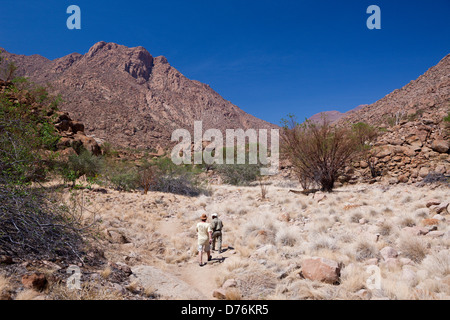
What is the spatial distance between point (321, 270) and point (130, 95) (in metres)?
80.3

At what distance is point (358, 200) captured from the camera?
10.4 metres

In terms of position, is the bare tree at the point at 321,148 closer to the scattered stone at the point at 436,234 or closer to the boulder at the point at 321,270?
the scattered stone at the point at 436,234

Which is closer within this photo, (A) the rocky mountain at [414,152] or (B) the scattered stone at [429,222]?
(B) the scattered stone at [429,222]

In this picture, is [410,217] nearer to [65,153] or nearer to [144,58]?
[65,153]

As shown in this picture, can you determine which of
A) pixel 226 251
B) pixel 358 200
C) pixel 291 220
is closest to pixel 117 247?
pixel 226 251

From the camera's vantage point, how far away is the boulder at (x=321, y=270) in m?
4.19

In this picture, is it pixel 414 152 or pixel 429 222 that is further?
pixel 414 152

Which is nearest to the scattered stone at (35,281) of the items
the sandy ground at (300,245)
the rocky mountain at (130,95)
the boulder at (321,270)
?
the sandy ground at (300,245)

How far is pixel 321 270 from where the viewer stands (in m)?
4.29

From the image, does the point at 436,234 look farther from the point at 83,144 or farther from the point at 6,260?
the point at 83,144

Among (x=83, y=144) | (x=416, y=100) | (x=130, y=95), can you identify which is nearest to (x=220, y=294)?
(x=83, y=144)

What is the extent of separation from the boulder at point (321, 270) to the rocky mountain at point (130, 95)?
46.9m

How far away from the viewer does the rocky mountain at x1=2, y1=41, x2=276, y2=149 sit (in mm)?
54219

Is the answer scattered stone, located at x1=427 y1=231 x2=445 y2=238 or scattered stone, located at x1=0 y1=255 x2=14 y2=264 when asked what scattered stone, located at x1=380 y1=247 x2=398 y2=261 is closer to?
scattered stone, located at x1=427 y1=231 x2=445 y2=238
